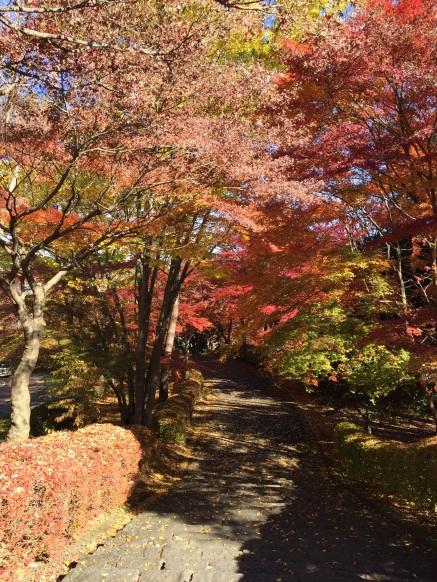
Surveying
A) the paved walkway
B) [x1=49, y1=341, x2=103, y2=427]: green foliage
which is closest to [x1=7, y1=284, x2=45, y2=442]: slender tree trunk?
the paved walkway

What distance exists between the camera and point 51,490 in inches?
186

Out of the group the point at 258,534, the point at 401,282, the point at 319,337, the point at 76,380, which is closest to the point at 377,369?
→ the point at 319,337

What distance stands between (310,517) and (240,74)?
6.84 meters

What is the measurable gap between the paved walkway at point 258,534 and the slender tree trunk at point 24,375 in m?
2.06

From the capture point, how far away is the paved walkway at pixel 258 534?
4621 mm

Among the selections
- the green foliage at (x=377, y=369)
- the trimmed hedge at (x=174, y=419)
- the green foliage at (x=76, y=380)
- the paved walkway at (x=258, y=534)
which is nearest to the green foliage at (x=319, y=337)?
the green foliage at (x=377, y=369)

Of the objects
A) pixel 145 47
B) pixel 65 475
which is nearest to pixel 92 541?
pixel 65 475

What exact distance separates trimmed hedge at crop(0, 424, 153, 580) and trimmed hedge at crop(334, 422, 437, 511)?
4.47 meters

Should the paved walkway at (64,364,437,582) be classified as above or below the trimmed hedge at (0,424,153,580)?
below

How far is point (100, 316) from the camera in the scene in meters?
13.5

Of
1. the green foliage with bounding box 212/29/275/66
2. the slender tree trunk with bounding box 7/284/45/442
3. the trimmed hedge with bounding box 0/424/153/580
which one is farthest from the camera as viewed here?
the green foliage with bounding box 212/29/275/66

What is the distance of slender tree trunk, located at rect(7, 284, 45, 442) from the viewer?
6.45m

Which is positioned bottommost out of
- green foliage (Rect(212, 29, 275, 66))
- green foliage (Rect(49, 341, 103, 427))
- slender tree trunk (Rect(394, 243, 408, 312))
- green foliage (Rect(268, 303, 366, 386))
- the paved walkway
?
the paved walkway

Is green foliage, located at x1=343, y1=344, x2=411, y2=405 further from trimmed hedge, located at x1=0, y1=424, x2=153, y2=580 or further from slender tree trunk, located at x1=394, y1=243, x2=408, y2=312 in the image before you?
trimmed hedge, located at x1=0, y1=424, x2=153, y2=580
